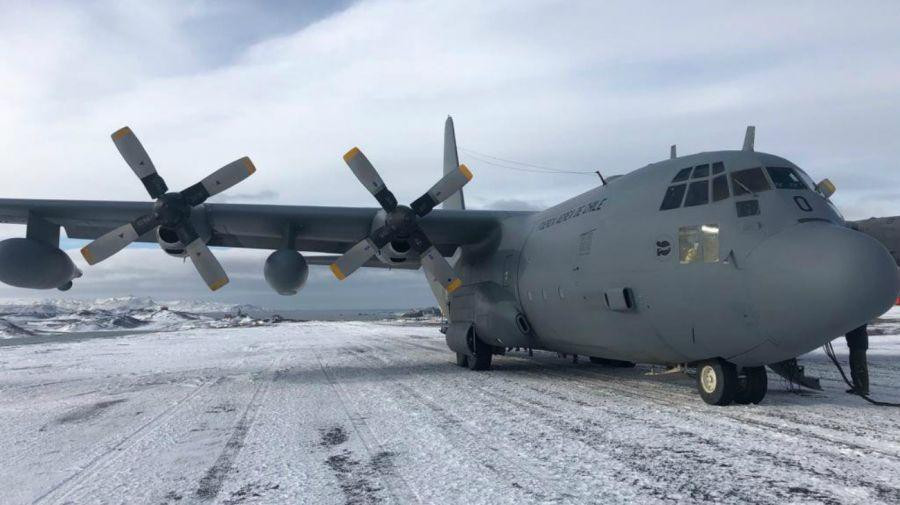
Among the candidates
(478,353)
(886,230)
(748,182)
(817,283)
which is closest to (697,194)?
(748,182)

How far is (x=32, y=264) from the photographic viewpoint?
46.5 feet

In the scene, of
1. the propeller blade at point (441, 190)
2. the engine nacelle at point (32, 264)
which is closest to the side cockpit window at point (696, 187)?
the propeller blade at point (441, 190)

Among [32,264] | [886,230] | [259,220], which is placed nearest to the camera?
[886,230]

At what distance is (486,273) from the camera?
16125 mm

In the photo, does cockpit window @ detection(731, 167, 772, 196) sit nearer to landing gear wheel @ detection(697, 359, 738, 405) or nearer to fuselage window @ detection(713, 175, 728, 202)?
fuselage window @ detection(713, 175, 728, 202)

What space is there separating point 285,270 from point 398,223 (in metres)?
3.09

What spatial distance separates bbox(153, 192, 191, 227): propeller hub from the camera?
13.4 metres

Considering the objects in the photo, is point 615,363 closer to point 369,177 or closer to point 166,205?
point 369,177

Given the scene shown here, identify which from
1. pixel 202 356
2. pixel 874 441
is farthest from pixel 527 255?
pixel 202 356

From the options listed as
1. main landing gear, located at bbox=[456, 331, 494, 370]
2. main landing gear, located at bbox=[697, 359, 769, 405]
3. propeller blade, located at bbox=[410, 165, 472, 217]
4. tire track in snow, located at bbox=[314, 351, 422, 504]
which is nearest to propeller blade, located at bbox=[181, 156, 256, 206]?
propeller blade, located at bbox=[410, 165, 472, 217]

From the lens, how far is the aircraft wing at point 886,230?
10.1 metres

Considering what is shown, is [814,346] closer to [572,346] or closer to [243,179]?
[572,346]

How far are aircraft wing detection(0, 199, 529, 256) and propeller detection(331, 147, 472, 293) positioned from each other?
3.45 feet

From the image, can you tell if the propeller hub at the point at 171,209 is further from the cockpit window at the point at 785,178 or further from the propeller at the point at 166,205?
the cockpit window at the point at 785,178
